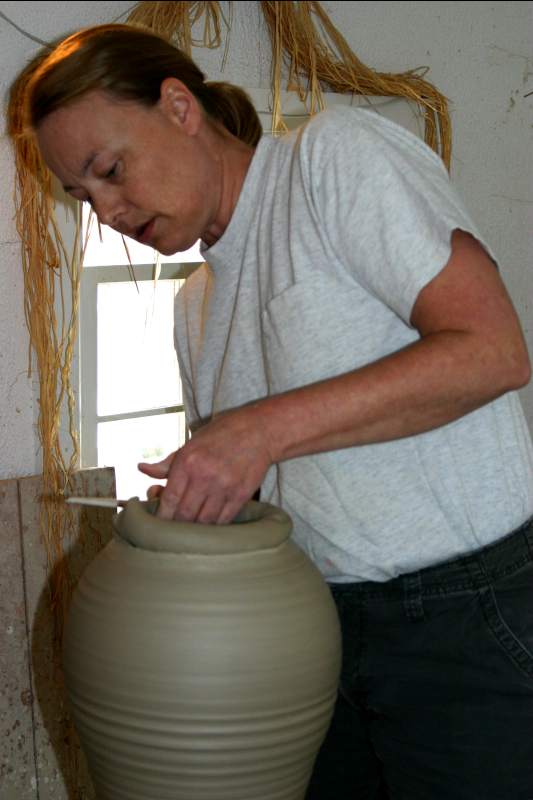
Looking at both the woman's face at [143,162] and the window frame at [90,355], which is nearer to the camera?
the woman's face at [143,162]

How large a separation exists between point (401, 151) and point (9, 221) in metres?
1.02

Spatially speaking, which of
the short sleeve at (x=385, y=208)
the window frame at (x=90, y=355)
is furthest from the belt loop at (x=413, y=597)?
the window frame at (x=90, y=355)

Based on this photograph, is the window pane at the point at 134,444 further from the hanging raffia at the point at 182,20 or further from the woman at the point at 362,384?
the woman at the point at 362,384

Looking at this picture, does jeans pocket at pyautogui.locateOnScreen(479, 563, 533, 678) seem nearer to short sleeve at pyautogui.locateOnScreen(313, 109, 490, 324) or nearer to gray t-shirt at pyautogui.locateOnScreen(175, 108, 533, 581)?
gray t-shirt at pyautogui.locateOnScreen(175, 108, 533, 581)

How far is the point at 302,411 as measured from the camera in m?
1.04

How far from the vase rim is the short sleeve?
0.27 m

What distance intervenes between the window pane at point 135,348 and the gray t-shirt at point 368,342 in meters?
0.97

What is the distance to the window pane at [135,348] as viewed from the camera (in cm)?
215

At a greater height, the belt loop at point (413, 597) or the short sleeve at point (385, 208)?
the short sleeve at point (385, 208)

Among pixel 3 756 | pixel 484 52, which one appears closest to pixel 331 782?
pixel 3 756

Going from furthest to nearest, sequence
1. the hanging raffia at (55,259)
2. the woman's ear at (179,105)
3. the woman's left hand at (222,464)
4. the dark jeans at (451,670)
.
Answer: the hanging raffia at (55,259) → the woman's ear at (179,105) → the dark jeans at (451,670) → the woman's left hand at (222,464)

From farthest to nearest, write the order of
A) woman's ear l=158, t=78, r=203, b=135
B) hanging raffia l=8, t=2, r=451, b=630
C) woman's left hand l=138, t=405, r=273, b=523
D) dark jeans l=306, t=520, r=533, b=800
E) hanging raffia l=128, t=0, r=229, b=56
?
hanging raffia l=128, t=0, r=229, b=56, hanging raffia l=8, t=2, r=451, b=630, woman's ear l=158, t=78, r=203, b=135, dark jeans l=306, t=520, r=533, b=800, woman's left hand l=138, t=405, r=273, b=523

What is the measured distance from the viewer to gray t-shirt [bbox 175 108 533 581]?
3.56ft

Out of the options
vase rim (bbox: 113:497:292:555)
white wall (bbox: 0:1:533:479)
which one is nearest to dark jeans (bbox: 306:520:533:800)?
vase rim (bbox: 113:497:292:555)
